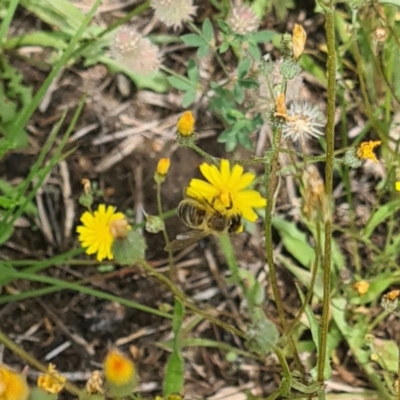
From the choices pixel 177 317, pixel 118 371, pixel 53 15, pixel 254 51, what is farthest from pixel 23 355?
pixel 53 15

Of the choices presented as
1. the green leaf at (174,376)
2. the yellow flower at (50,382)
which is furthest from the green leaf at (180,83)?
the yellow flower at (50,382)

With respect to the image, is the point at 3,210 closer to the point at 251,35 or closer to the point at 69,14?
the point at 69,14

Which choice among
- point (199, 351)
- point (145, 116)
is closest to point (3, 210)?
point (145, 116)

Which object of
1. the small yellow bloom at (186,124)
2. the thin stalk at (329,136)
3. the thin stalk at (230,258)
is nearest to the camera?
the thin stalk at (329,136)

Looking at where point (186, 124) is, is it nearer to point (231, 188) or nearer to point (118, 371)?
point (231, 188)

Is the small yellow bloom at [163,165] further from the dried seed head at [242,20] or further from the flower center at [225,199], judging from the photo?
the dried seed head at [242,20]
